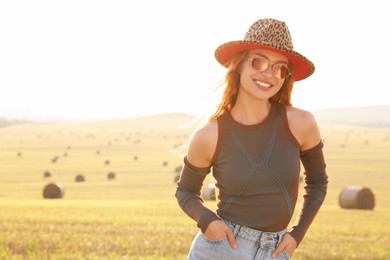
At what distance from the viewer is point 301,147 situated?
4391 mm

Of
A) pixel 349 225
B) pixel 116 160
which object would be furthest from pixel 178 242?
pixel 116 160

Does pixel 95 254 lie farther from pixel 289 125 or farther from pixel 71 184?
pixel 71 184

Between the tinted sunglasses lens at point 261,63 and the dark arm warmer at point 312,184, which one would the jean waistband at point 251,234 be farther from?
the tinted sunglasses lens at point 261,63

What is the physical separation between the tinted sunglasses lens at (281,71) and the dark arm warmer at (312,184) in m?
0.47

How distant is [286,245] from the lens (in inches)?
165

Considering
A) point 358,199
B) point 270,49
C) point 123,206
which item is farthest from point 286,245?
point 358,199

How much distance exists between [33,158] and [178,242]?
63.5 m

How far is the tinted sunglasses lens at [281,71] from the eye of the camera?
434cm

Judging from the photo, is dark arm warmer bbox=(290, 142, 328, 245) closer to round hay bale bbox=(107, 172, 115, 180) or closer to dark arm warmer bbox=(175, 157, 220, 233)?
dark arm warmer bbox=(175, 157, 220, 233)

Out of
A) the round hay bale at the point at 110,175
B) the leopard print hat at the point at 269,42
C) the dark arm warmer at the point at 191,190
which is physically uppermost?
the leopard print hat at the point at 269,42

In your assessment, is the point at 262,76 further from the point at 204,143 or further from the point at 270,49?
the point at 204,143

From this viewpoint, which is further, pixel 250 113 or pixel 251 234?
pixel 250 113

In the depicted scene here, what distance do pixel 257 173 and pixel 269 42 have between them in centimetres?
77

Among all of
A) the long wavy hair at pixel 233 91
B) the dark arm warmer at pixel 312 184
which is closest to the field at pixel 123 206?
the long wavy hair at pixel 233 91
